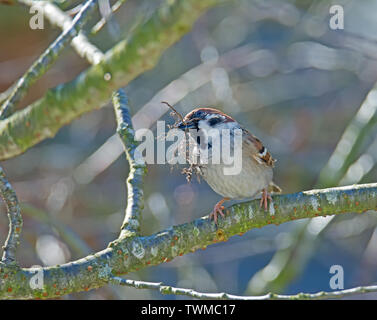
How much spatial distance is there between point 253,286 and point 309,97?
282 cm

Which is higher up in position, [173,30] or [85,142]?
[85,142]

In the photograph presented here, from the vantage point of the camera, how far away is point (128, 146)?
2.84m

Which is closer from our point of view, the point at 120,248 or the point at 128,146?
the point at 120,248

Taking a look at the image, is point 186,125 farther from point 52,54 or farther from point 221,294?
point 221,294

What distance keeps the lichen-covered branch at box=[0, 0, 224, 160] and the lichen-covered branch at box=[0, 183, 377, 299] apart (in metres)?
0.52

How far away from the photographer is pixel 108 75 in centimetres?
183

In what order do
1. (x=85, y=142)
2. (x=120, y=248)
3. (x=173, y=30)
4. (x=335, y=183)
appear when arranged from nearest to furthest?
(x=173, y=30) < (x=120, y=248) < (x=335, y=183) < (x=85, y=142)

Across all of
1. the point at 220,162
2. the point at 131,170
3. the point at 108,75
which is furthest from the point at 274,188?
the point at 108,75

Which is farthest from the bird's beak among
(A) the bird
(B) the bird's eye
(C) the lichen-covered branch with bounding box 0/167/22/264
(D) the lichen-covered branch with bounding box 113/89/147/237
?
(C) the lichen-covered branch with bounding box 0/167/22/264

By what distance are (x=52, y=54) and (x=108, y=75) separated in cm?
53
